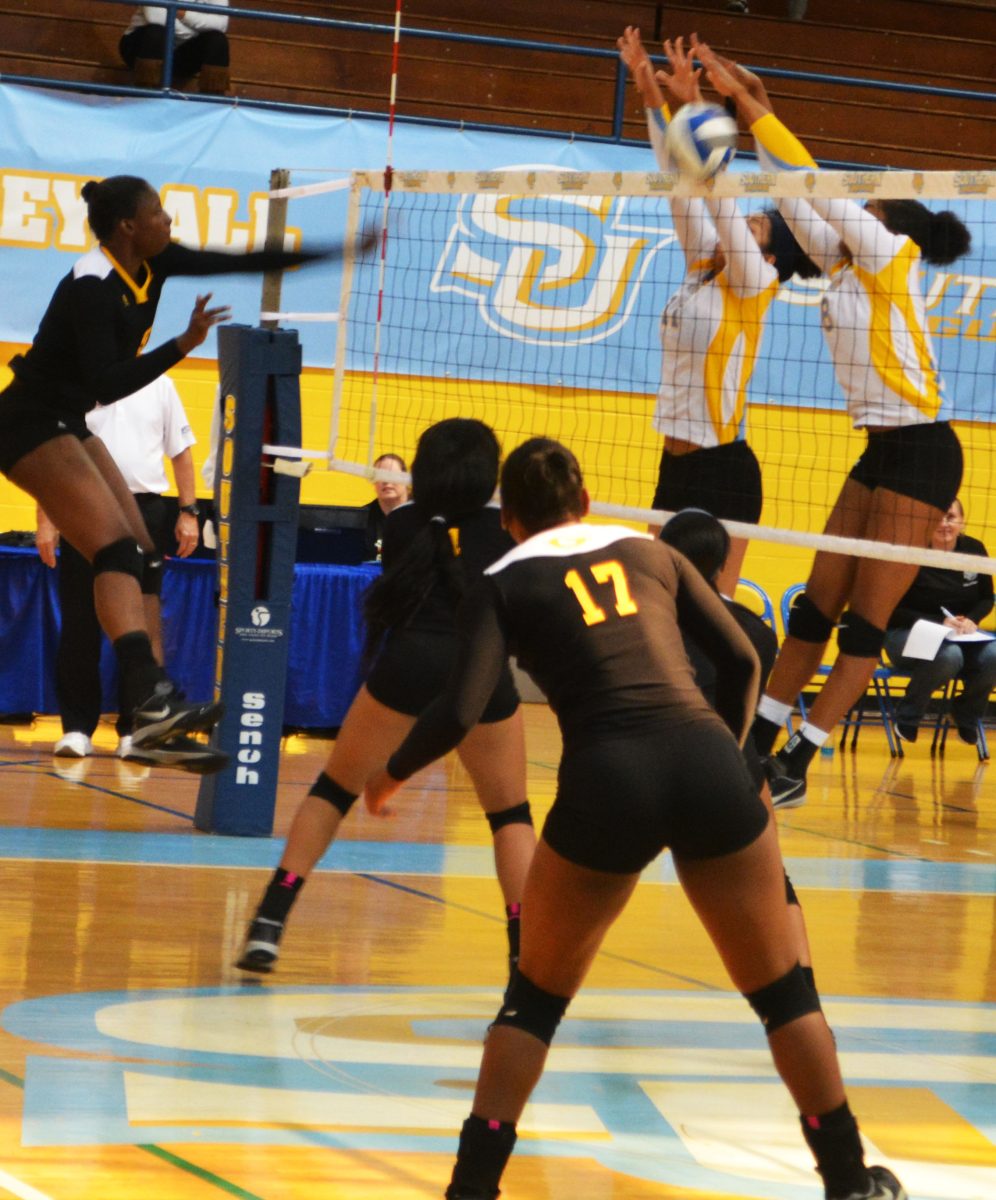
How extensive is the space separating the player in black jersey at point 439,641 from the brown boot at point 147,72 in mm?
7402

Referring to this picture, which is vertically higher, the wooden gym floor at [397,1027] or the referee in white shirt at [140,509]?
the referee in white shirt at [140,509]

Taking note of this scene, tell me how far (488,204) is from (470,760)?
23.2ft

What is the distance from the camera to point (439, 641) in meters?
4.76

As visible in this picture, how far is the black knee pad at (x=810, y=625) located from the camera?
6141 mm

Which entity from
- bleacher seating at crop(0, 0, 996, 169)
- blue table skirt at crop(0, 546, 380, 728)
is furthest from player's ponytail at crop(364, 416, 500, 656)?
bleacher seating at crop(0, 0, 996, 169)

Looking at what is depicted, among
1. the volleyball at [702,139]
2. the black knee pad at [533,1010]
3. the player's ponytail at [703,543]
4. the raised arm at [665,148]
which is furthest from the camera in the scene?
the raised arm at [665,148]

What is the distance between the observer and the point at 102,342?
509 centimetres

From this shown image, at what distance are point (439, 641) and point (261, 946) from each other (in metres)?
0.95

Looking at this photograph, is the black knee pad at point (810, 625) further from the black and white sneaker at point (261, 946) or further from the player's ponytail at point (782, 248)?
the black and white sneaker at point (261, 946)

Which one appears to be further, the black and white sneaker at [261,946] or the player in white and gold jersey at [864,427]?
the player in white and gold jersey at [864,427]

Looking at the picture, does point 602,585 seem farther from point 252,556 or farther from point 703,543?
point 252,556

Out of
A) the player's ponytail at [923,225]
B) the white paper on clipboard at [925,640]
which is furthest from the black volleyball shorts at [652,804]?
the white paper on clipboard at [925,640]

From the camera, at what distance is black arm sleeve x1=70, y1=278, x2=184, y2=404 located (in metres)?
5.03

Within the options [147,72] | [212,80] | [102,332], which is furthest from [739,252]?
[147,72]
